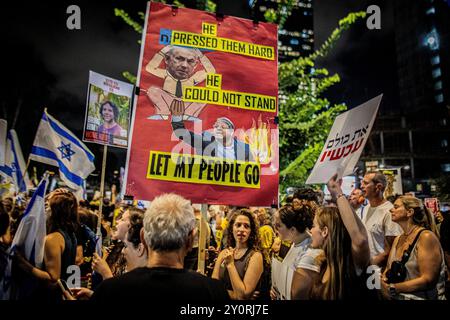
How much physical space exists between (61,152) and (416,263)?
6.29 m

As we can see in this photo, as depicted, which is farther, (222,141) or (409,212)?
(409,212)

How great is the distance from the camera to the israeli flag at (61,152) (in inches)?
248

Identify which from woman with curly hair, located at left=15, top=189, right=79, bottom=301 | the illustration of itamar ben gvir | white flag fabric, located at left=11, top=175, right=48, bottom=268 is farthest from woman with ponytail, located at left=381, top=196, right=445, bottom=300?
white flag fabric, located at left=11, top=175, right=48, bottom=268

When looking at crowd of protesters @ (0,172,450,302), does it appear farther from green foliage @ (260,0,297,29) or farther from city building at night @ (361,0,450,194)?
city building at night @ (361,0,450,194)

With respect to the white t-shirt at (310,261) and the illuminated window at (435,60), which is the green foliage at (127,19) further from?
the illuminated window at (435,60)

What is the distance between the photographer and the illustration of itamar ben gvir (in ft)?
11.2

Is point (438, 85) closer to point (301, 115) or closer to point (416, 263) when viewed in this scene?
point (301, 115)

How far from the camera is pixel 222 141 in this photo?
11.5 feet

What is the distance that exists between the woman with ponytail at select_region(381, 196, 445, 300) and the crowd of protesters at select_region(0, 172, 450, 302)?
10 millimetres

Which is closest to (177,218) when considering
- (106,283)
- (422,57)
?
(106,283)

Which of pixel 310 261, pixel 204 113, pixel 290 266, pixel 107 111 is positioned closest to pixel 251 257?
pixel 290 266

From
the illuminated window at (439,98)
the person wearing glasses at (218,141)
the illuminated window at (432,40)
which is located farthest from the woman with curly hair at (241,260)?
the illuminated window at (432,40)

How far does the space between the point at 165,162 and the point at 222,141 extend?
2.15 feet
